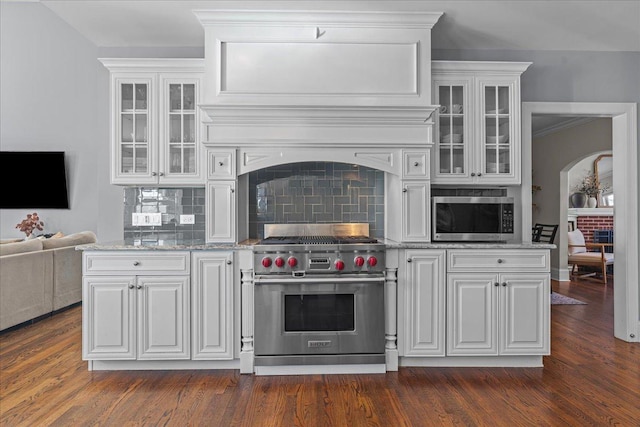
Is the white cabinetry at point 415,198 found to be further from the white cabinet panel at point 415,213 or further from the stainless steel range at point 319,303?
the stainless steel range at point 319,303

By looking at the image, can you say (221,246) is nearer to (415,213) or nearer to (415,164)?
(415,213)

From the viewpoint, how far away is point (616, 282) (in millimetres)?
3656

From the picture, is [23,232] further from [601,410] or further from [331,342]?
[601,410]

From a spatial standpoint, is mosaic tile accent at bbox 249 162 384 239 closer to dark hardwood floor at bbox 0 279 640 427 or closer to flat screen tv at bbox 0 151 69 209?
dark hardwood floor at bbox 0 279 640 427

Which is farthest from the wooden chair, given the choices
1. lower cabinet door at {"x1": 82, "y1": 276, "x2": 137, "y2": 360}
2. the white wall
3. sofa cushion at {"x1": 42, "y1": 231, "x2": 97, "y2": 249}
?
the white wall

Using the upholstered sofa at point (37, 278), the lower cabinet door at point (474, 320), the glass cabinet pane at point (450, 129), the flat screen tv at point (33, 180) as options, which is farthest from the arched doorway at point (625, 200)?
the flat screen tv at point (33, 180)

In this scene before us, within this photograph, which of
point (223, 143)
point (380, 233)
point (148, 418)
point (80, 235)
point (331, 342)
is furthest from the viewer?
point (80, 235)

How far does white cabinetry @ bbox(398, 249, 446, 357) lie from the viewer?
2.89m

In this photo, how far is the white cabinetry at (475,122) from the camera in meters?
3.20

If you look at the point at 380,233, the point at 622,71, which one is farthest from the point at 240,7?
the point at 622,71

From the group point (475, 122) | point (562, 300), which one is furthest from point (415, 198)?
point (562, 300)

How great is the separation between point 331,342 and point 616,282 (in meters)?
2.76

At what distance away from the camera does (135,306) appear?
9.22 feet

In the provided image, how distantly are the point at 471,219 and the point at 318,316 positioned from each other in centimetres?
137
